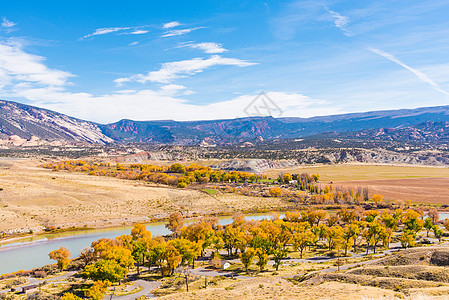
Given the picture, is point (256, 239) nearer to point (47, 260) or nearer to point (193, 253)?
Result: point (193, 253)

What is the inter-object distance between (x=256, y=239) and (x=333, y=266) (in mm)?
13121

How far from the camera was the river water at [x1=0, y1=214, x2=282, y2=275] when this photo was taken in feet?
177

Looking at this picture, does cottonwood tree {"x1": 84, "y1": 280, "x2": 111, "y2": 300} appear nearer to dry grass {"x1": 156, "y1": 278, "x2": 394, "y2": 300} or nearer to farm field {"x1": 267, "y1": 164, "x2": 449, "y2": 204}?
dry grass {"x1": 156, "y1": 278, "x2": 394, "y2": 300}

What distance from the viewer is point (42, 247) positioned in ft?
210

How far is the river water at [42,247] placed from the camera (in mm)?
54094

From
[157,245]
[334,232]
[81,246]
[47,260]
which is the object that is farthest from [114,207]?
[334,232]

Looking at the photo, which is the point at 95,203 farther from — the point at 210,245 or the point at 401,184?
the point at 401,184

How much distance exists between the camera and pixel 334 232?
59.8 metres

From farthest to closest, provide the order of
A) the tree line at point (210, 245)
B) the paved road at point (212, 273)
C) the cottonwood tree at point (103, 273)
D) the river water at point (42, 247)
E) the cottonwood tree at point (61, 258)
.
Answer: the river water at point (42, 247) → the cottonwood tree at point (61, 258) → the paved road at point (212, 273) → the tree line at point (210, 245) → the cottonwood tree at point (103, 273)

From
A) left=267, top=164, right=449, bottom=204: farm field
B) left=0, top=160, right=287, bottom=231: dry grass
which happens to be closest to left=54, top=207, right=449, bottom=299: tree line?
left=0, top=160, right=287, bottom=231: dry grass

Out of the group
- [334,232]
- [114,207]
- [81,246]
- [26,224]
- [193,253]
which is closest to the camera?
[193,253]

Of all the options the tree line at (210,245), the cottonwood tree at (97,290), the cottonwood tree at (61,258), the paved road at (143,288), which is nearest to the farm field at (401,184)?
the tree line at (210,245)

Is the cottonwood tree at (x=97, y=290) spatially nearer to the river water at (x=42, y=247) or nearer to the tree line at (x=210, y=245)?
the tree line at (x=210, y=245)

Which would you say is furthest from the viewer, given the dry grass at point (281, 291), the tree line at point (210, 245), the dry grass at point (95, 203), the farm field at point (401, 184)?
the farm field at point (401, 184)
